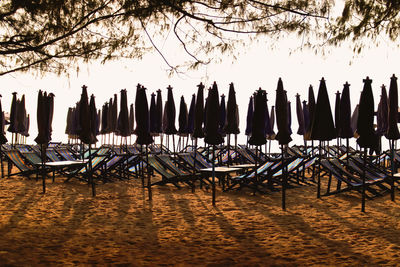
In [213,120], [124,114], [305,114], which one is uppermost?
[305,114]

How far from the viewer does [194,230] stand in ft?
14.8

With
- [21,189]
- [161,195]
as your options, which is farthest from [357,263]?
[21,189]

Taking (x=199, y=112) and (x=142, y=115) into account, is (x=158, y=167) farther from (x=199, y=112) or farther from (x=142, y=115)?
(x=142, y=115)

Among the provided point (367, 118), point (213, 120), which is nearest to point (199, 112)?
point (213, 120)

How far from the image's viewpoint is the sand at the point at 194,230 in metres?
3.40

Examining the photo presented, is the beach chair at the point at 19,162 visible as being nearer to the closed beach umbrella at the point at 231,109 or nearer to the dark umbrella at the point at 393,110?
Result: the closed beach umbrella at the point at 231,109

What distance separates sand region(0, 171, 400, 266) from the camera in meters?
3.40

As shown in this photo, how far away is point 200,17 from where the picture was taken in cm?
498

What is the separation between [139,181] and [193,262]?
6.20m

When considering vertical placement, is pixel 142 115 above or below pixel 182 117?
below

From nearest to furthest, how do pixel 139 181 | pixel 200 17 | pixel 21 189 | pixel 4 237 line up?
pixel 4 237 → pixel 200 17 → pixel 21 189 → pixel 139 181

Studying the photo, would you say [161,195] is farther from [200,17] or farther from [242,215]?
[200,17]

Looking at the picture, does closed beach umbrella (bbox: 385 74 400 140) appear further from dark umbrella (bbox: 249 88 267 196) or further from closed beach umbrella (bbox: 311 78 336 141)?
dark umbrella (bbox: 249 88 267 196)

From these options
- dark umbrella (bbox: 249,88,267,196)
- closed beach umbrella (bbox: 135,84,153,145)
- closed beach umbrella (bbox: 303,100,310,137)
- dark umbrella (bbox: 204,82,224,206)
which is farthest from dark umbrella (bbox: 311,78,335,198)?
closed beach umbrella (bbox: 303,100,310,137)
